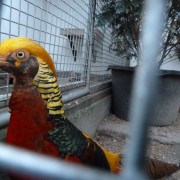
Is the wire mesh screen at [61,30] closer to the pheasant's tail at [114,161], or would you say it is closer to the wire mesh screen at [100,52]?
the wire mesh screen at [100,52]

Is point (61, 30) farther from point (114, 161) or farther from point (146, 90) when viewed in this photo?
point (146, 90)

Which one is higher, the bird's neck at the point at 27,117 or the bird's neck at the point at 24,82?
the bird's neck at the point at 24,82

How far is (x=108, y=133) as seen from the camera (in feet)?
8.95

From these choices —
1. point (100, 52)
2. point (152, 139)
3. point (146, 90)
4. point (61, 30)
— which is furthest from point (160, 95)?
point (146, 90)

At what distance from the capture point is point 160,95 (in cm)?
308

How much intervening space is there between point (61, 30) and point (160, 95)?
1475 millimetres

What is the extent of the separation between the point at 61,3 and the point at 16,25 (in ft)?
2.09

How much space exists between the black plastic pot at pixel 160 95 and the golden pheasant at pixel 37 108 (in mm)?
1879

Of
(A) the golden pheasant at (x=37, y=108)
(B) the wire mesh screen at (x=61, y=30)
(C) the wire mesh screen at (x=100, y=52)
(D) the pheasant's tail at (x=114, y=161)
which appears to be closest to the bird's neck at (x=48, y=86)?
(A) the golden pheasant at (x=37, y=108)

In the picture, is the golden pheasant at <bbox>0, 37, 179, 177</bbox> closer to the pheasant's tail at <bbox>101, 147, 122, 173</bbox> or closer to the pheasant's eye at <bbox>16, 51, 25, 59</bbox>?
the pheasant's eye at <bbox>16, 51, 25, 59</bbox>

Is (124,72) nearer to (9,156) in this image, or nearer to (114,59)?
(114,59)

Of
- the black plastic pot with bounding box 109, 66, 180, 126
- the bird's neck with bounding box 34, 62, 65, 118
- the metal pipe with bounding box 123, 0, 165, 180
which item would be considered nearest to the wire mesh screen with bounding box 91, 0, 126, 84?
the black plastic pot with bounding box 109, 66, 180, 126

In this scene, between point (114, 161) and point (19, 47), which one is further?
point (114, 161)

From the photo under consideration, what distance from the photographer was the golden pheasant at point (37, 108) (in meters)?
1.10
